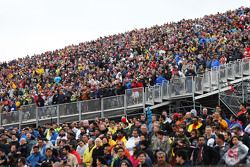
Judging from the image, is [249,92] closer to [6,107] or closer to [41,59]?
[6,107]

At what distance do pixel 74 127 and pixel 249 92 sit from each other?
35.4 feet

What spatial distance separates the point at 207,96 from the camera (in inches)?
1256

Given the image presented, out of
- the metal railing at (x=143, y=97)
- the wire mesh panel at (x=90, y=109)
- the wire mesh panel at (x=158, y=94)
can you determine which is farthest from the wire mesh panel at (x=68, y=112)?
the wire mesh panel at (x=158, y=94)

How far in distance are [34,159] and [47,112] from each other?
47.3 ft

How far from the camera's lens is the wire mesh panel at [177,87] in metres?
31.1

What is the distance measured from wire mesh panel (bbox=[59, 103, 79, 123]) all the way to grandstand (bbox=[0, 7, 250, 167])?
5cm

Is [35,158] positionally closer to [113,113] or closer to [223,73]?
[113,113]

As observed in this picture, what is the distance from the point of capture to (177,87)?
31.4 meters

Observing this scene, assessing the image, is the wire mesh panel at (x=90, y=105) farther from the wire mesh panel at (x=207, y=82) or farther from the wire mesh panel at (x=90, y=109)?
the wire mesh panel at (x=207, y=82)

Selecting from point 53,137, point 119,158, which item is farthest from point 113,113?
point 119,158

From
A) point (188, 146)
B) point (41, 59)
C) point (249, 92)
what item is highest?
point (41, 59)

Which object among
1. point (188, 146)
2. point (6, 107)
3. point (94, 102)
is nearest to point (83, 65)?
point (6, 107)

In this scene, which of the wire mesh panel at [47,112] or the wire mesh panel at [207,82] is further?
the wire mesh panel at [47,112]

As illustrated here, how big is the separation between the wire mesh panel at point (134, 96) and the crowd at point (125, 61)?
3.79 ft
